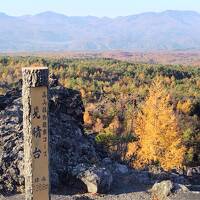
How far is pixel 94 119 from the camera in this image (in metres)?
48.8

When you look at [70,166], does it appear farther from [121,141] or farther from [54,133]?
[121,141]

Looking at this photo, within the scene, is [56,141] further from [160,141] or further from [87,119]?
[87,119]

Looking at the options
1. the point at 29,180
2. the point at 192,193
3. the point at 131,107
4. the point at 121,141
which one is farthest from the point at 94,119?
the point at 29,180

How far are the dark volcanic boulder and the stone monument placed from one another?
7.54 m

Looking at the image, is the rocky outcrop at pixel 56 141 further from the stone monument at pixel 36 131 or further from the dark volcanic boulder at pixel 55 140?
the stone monument at pixel 36 131

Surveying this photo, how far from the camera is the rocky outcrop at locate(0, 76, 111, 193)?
19031mm

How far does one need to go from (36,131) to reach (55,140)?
10.0 metres

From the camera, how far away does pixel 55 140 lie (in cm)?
2105

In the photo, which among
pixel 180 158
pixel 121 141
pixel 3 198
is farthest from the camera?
pixel 121 141

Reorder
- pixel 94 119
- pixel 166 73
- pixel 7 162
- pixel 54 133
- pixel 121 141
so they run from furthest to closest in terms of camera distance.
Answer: pixel 166 73 → pixel 94 119 → pixel 121 141 → pixel 54 133 → pixel 7 162

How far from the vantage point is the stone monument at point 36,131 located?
10.9 meters

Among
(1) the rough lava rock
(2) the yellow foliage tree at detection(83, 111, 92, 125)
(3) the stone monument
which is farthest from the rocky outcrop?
(2) the yellow foliage tree at detection(83, 111, 92, 125)

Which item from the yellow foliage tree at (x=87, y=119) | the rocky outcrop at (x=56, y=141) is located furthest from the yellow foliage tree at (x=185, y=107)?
the rocky outcrop at (x=56, y=141)

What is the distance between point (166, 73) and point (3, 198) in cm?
7041
